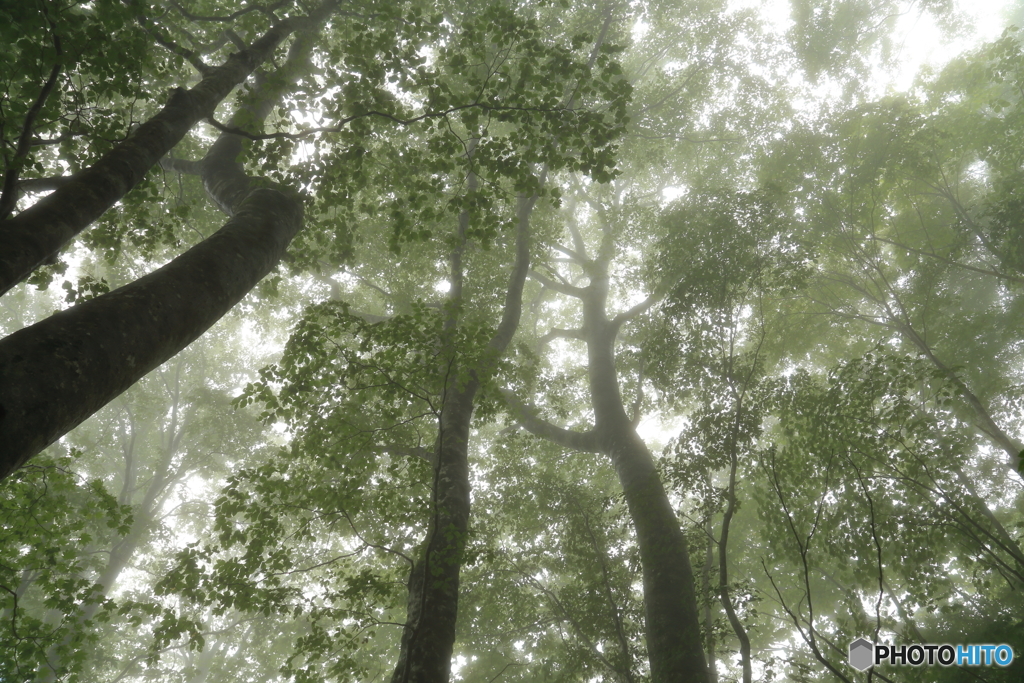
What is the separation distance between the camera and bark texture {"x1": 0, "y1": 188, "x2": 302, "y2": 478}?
6.21 ft

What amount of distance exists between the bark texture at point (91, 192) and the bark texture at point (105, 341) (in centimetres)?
42

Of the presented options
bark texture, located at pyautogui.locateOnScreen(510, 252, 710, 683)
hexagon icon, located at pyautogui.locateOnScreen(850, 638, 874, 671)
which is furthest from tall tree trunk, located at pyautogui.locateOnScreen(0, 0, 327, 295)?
hexagon icon, located at pyautogui.locateOnScreen(850, 638, 874, 671)

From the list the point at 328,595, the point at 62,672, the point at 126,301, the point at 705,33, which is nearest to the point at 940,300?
the point at 705,33

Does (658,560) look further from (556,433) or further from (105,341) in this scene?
(105,341)

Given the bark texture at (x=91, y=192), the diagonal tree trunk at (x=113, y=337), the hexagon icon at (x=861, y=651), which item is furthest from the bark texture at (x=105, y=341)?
the hexagon icon at (x=861, y=651)

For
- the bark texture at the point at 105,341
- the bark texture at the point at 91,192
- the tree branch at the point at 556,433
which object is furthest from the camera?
the tree branch at the point at 556,433

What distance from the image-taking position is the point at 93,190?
300cm

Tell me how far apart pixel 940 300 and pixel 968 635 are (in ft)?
23.6

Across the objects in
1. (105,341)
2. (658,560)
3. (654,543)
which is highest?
(654,543)

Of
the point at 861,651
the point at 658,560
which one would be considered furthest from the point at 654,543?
the point at 861,651

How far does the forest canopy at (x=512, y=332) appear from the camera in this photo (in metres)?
4.25

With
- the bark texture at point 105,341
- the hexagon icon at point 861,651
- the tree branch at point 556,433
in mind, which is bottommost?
the hexagon icon at point 861,651

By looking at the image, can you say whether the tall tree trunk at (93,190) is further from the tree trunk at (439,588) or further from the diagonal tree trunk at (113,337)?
the tree trunk at (439,588)

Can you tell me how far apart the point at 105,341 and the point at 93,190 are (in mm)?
1325
